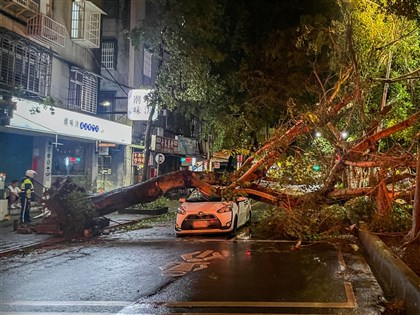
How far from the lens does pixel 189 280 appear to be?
26.2ft

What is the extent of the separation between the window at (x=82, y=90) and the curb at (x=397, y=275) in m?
16.3

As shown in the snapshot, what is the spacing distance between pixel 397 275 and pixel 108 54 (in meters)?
24.5

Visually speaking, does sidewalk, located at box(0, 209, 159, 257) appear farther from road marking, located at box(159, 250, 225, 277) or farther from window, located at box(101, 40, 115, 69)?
window, located at box(101, 40, 115, 69)

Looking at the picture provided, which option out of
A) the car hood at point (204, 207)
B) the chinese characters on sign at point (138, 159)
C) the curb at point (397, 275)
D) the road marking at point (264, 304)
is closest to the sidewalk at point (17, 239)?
the car hood at point (204, 207)

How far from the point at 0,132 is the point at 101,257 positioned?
10496 mm

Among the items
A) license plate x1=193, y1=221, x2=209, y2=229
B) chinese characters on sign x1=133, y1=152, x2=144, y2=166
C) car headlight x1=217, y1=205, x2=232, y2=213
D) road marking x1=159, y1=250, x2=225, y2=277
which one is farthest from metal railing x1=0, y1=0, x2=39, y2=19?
road marking x1=159, y1=250, x2=225, y2=277

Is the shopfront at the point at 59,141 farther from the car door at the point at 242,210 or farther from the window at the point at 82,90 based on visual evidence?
the car door at the point at 242,210

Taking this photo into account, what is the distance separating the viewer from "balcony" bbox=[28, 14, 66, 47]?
16.9 m

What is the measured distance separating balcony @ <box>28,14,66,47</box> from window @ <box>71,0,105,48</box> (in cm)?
230

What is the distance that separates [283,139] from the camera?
12.9m

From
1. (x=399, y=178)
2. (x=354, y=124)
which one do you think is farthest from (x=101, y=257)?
(x=354, y=124)

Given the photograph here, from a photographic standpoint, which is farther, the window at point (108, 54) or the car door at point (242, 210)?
the window at point (108, 54)

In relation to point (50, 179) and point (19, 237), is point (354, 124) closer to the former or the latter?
point (19, 237)

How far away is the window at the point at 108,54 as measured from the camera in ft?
90.1
